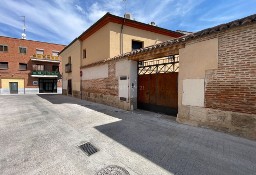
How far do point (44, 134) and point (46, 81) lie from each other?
27275 millimetres

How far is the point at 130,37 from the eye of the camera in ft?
39.3

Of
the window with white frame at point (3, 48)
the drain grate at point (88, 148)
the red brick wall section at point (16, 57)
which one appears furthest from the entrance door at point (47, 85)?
the drain grate at point (88, 148)

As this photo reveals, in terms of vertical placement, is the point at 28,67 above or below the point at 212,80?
above

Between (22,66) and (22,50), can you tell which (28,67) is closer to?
(22,66)

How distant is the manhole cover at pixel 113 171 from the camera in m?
2.78

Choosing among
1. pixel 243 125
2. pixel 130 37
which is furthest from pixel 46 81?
pixel 243 125

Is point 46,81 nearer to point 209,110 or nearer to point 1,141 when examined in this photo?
point 1,141

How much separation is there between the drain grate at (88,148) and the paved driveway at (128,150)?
119 mm

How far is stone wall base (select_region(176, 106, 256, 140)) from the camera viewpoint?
14.1 ft

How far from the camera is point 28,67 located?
26.6 metres

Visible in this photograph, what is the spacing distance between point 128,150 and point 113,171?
898mm

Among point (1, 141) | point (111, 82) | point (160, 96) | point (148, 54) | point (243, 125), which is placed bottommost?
point (1, 141)

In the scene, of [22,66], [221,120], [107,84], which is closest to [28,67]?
[22,66]

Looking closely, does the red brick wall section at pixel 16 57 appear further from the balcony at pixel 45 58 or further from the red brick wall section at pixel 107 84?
the red brick wall section at pixel 107 84
